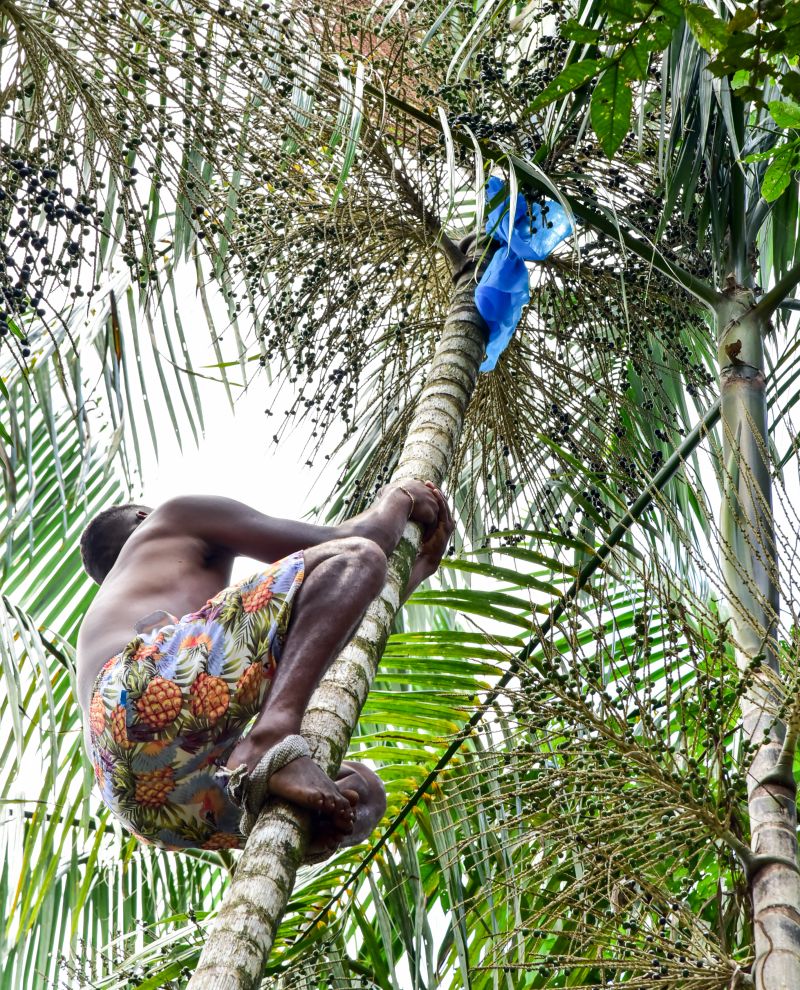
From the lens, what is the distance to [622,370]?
3.80m

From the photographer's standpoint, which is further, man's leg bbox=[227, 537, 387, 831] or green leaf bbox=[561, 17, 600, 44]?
green leaf bbox=[561, 17, 600, 44]

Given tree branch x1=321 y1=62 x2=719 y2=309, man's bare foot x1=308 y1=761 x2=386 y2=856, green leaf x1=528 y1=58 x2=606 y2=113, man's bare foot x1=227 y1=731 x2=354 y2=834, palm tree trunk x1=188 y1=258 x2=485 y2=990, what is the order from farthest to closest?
tree branch x1=321 y1=62 x2=719 y2=309, man's bare foot x1=308 y1=761 x2=386 y2=856, green leaf x1=528 y1=58 x2=606 y2=113, man's bare foot x1=227 y1=731 x2=354 y2=834, palm tree trunk x1=188 y1=258 x2=485 y2=990

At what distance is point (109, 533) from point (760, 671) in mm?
1433

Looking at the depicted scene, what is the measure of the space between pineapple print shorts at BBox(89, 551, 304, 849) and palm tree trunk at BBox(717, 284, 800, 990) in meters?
0.79

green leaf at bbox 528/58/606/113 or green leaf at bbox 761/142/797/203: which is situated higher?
green leaf at bbox 528/58/606/113

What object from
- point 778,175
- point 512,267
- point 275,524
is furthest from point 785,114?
point 275,524

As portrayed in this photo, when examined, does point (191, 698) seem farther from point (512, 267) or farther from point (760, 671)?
point (512, 267)

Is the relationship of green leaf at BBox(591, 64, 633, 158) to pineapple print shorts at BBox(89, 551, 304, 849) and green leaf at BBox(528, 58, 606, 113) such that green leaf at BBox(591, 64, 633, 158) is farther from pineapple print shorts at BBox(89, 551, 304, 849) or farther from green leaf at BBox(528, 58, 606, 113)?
pineapple print shorts at BBox(89, 551, 304, 849)

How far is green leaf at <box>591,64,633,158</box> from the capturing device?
241 cm

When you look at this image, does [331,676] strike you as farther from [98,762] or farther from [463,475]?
[463,475]

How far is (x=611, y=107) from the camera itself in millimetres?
2428

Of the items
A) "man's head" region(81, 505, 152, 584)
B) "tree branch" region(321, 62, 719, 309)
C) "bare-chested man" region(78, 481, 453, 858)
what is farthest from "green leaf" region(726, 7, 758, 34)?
"man's head" region(81, 505, 152, 584)

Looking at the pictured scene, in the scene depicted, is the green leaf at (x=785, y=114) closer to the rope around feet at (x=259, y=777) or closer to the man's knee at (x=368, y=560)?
the man's knee at (x=368, y=560)

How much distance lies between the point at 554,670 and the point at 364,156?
152 centimetres
